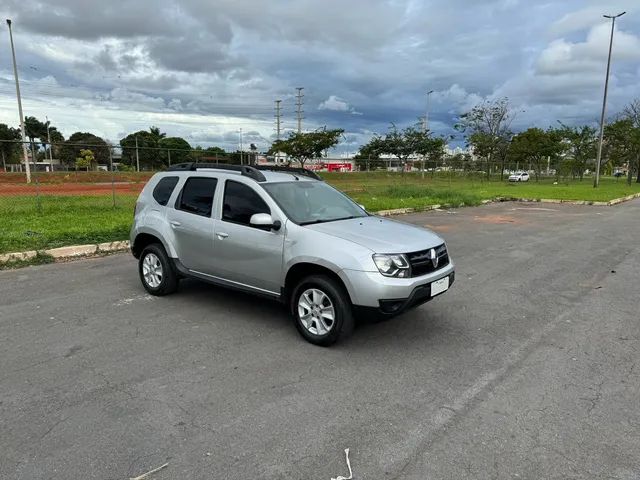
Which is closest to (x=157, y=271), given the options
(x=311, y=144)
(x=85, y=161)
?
(x=85, y=161)

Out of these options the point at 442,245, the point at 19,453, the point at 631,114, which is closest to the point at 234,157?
the point at 442,245

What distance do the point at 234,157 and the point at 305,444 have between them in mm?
20106

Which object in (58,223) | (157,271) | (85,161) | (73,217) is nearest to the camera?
(157,271)

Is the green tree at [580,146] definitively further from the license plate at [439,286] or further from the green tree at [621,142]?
the license plate at [439,286]

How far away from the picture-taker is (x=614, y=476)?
9.20 feet

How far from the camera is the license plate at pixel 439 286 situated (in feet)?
15.4

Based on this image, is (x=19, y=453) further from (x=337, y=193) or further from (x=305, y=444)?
(x=337, y=193)

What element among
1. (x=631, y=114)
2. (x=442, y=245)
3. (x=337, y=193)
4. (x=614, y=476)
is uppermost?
(x=631, y=114)

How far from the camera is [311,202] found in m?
5.51

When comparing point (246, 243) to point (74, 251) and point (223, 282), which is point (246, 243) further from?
point (74, 251)

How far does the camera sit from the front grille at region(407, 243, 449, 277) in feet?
14.8

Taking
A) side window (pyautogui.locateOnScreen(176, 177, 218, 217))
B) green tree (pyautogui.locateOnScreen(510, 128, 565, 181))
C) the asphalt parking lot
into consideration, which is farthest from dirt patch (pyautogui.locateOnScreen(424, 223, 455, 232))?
green tree (pyautogui.locateOnScreen(510, 128, 565, 181))

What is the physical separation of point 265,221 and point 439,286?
72.7 inches

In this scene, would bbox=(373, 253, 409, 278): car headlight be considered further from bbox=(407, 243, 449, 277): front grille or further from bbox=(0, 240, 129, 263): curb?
bbox=(0, 240, 129, 263): curb
